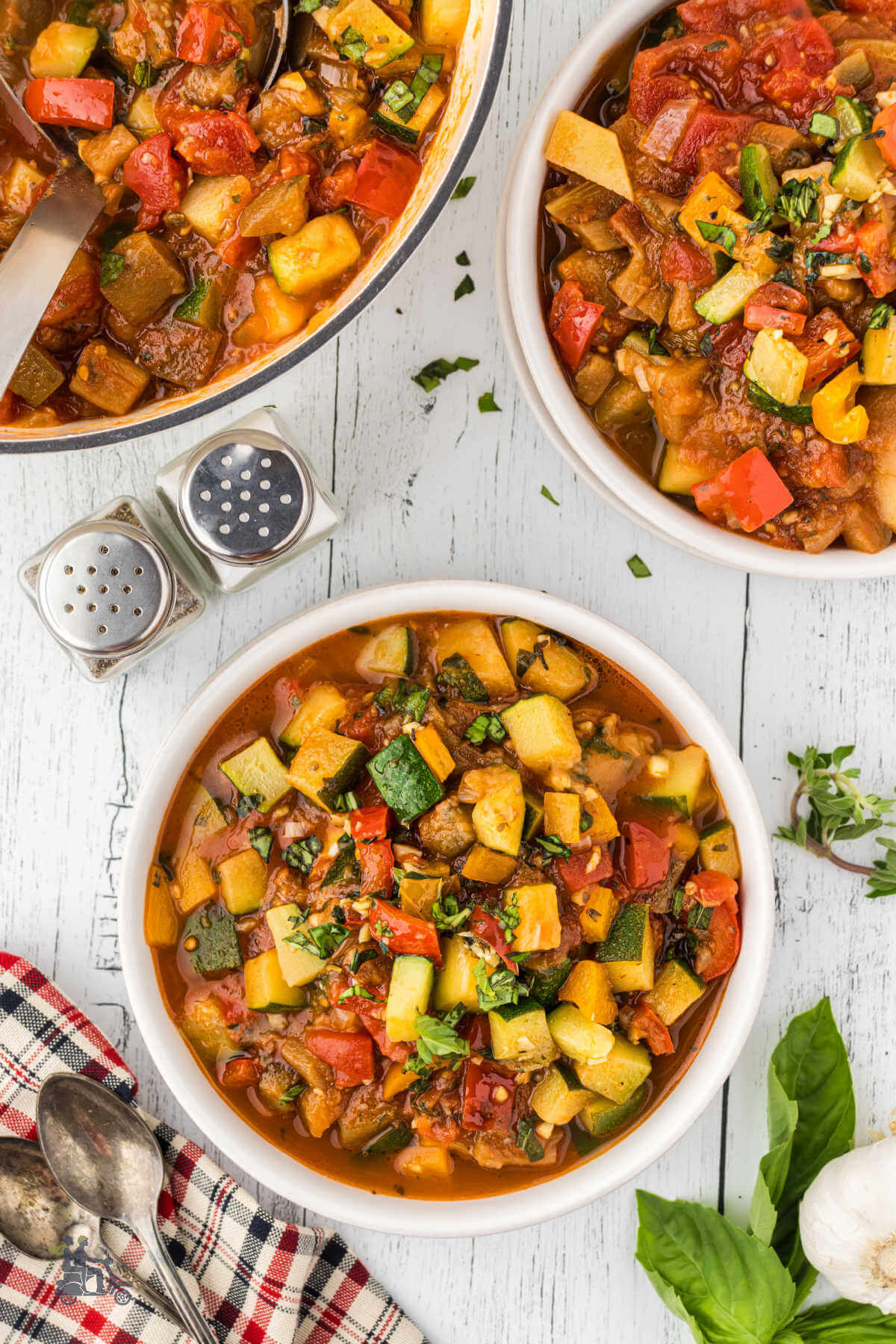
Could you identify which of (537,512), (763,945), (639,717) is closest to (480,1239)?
(763,945)

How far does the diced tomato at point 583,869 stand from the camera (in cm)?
245

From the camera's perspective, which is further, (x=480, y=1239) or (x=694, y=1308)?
(x=480, y=1239)

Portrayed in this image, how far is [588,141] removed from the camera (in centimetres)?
233

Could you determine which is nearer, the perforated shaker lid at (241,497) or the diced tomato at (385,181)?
the diced tomato at (385,181)

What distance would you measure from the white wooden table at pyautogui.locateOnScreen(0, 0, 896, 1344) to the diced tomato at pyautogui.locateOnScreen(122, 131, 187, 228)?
67 centimetres

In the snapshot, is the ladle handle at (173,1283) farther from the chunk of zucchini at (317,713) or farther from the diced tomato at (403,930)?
the chunk of zucchini at (317,713)

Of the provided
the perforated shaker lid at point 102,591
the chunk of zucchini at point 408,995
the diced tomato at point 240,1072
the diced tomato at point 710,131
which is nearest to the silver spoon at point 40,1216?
the diced tomato at point 240,1072

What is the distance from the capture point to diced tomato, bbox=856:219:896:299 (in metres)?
2.14

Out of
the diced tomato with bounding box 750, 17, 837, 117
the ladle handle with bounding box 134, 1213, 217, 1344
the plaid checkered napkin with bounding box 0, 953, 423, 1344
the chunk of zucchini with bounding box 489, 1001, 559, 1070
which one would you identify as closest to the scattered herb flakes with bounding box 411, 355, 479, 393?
the diced tomato with bounding box 750, 17, 837, 117

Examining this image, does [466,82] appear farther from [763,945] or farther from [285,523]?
[763,945]

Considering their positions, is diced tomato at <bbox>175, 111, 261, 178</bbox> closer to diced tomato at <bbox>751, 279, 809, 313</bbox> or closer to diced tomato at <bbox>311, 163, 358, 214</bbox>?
diced tomato at <bbox>311, 163, 358, 214</bbox>

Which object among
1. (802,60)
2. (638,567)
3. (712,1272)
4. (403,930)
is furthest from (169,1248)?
(802,60)

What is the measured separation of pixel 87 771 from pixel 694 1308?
2.05m

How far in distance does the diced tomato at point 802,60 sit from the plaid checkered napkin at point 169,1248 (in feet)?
8.89
